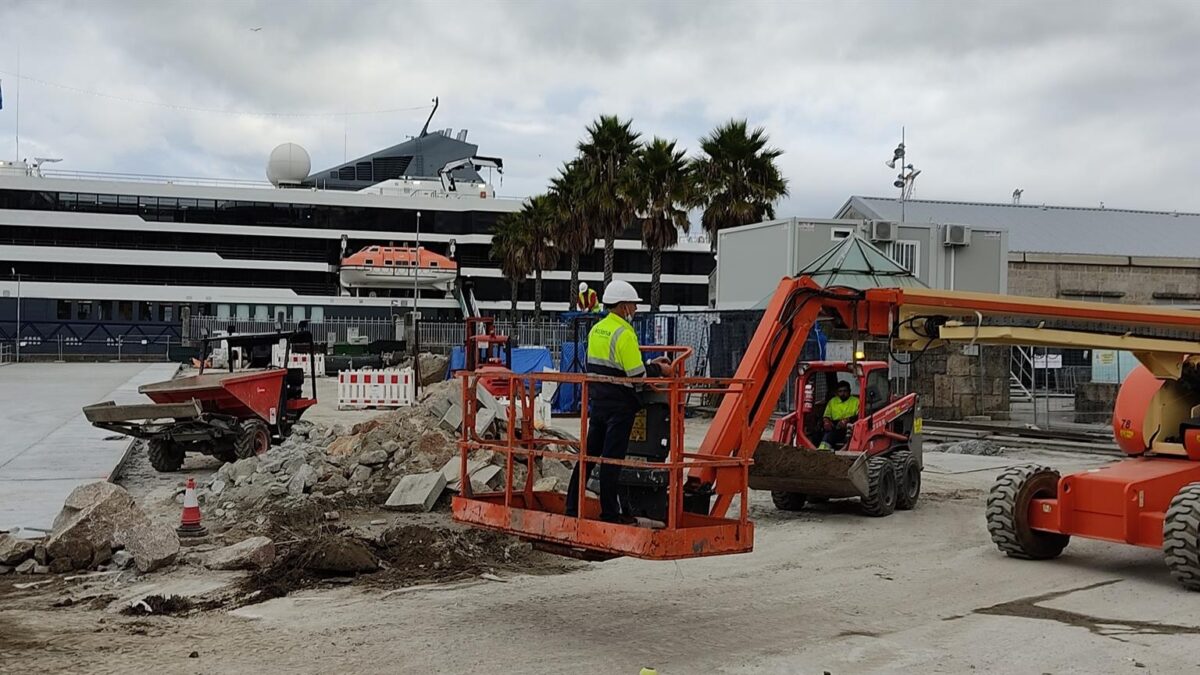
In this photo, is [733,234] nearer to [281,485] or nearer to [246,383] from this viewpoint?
[246,383]

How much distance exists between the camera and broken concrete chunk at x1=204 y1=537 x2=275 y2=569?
9.67m

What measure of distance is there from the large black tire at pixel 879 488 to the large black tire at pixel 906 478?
0.53 ft

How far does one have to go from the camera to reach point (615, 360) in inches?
291

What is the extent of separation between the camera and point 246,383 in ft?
55.9

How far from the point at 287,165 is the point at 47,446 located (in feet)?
203

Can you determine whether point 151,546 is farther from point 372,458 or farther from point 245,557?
point 372,458

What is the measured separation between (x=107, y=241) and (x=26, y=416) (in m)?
52.9

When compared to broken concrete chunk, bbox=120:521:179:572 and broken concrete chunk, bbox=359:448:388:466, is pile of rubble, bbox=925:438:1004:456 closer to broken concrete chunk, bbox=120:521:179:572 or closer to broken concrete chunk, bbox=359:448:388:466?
broken concrete chunk, bbox=359:448:388:466

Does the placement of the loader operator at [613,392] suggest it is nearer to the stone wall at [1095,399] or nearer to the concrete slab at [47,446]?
the concrete slab at [47,446]

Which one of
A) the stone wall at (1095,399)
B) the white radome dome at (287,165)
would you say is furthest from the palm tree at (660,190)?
the white radome dome at (287,165)

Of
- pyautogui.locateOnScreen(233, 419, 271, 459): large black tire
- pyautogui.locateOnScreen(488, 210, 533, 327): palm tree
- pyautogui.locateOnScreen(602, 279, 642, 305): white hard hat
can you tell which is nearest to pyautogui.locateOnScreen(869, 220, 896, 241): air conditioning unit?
pyautogui.locateOnScreen(233, 419, 271, 459): large black tire

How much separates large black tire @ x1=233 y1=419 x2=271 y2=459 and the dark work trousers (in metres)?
10.3

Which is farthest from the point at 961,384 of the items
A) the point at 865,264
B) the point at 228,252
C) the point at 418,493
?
the point at 228,252

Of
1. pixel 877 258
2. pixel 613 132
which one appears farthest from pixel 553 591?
pixel 613 132
